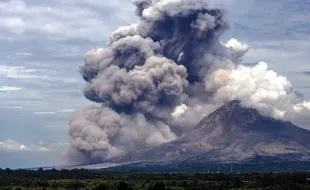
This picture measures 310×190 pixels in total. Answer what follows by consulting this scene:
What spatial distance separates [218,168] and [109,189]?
123 m

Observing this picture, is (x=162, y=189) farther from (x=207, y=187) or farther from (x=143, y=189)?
(x=207, y=187)

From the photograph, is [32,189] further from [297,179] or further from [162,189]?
[297,179]

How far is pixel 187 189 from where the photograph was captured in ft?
267

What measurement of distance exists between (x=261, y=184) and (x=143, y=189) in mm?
19555

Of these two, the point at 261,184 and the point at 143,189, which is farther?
the point at 261,184

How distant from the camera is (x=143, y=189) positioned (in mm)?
80562

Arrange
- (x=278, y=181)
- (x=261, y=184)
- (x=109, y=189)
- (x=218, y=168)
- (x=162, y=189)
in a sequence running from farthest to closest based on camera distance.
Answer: (x=218, y=168) < (x=278, y=181) < (x=261, y=184) < (x=109, y=189) < (x=162, y=189)

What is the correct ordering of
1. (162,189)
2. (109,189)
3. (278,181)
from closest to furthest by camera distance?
(162,189), (109,189), (278,181)

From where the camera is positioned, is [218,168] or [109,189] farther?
[218,168]

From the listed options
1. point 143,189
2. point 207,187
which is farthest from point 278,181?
point 143,189

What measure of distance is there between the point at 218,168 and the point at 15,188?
410 ft

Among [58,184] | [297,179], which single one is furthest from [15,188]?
[297,179]

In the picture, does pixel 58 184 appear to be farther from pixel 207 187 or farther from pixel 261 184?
pixel 261 184

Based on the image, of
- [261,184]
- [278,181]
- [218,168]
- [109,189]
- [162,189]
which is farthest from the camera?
[218,168]
